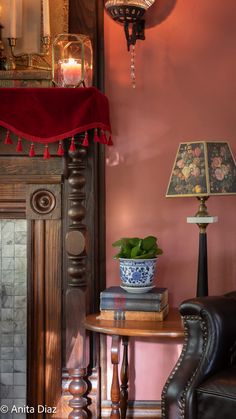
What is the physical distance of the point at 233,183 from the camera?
256 cm

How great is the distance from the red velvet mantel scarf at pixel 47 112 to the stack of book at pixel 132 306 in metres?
0.70

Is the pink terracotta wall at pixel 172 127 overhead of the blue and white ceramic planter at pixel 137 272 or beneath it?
overhead

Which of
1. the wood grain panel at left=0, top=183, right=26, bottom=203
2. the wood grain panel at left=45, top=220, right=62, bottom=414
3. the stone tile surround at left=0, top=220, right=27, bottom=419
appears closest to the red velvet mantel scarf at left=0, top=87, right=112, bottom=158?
the wood grain panel at left=0, top=183, right=26, bottom=203

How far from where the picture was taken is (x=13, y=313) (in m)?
2.94

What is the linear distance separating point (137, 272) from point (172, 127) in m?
0.74

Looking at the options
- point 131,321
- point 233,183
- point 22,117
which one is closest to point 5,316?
point 131,321

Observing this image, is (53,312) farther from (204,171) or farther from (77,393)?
(204,171)

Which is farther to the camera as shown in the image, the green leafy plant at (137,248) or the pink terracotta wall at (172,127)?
the pink terracotta wall at (172,127)

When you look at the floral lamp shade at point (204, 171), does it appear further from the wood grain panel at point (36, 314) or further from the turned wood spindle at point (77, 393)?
the turned wood spindle at point (77, 393)

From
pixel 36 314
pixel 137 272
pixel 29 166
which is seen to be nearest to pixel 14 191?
pixel 29 166

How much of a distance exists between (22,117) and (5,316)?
0.99 meters

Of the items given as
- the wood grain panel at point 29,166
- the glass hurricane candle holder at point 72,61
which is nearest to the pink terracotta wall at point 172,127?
the glass hurricane candle holder at point 72,61

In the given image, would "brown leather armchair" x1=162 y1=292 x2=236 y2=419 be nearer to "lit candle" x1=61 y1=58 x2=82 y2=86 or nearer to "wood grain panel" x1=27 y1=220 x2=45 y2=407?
"wood grain panel" x1=27 y1=220 x2=45 y2=407

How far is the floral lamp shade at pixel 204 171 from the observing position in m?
2.53
